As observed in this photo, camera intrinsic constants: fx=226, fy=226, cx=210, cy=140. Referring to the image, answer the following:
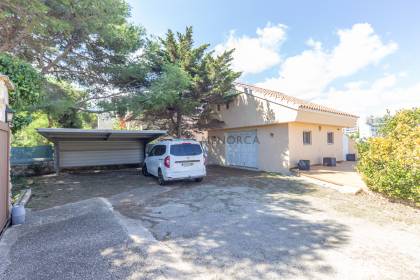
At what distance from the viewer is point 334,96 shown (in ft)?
106

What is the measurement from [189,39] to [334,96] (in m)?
25.9

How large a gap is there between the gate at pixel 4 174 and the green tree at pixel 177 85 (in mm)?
7299

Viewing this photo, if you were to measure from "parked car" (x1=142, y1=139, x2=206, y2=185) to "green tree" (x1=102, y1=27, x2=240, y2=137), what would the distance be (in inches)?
146

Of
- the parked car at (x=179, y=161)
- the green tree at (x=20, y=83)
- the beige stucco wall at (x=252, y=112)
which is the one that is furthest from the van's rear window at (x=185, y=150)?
the beige stucco wall at (x=252, y=112)

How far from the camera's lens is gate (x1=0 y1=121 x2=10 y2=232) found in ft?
15.5

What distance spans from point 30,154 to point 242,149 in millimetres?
12977

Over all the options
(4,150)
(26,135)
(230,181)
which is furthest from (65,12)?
(26,135)

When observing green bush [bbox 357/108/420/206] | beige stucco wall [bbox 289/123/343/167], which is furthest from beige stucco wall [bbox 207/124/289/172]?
Answer: green bush [bbox 357/108/420/206]

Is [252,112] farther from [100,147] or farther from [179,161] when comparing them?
[100,147]

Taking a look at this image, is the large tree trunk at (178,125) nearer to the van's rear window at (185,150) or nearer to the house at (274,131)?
A: the house at (274,131)

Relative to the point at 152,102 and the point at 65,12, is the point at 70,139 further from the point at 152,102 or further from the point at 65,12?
the point at 65,12

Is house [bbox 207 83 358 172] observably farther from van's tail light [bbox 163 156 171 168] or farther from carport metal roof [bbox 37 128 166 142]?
van's tail light [bbox 163 156 171 168]

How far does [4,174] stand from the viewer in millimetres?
5094

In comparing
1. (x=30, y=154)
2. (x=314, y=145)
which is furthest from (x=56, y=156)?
(x=314, y=145)
